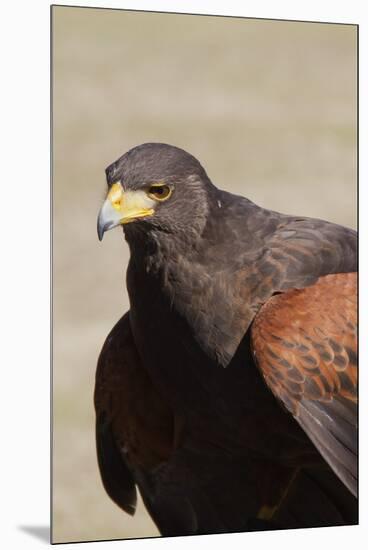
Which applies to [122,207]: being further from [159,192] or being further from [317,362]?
[317,362]

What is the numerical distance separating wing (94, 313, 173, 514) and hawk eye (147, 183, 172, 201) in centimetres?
90

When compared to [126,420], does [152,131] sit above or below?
above

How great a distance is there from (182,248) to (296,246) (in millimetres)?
520

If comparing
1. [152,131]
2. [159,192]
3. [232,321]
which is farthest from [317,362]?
[152,131]

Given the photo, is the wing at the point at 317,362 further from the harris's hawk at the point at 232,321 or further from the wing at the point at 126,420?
the wing at the point at 126,420

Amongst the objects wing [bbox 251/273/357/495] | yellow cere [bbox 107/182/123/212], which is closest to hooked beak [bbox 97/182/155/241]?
yellow cere [bbox 107/182/123/212]

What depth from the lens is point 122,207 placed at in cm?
547

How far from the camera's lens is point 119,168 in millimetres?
5527

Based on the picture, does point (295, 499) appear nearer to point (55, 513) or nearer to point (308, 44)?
point (55, 513)

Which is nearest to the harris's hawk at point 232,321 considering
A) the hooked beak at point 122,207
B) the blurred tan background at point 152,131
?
the hooked beak at point 122,207

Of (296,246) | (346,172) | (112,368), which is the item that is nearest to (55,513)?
(112,368)

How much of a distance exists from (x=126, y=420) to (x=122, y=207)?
1.42 metres

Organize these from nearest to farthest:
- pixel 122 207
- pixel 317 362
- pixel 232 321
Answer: pixel 122 207 → pixel 317 362 → pixel 232 321

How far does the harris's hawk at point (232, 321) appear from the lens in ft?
18.2
